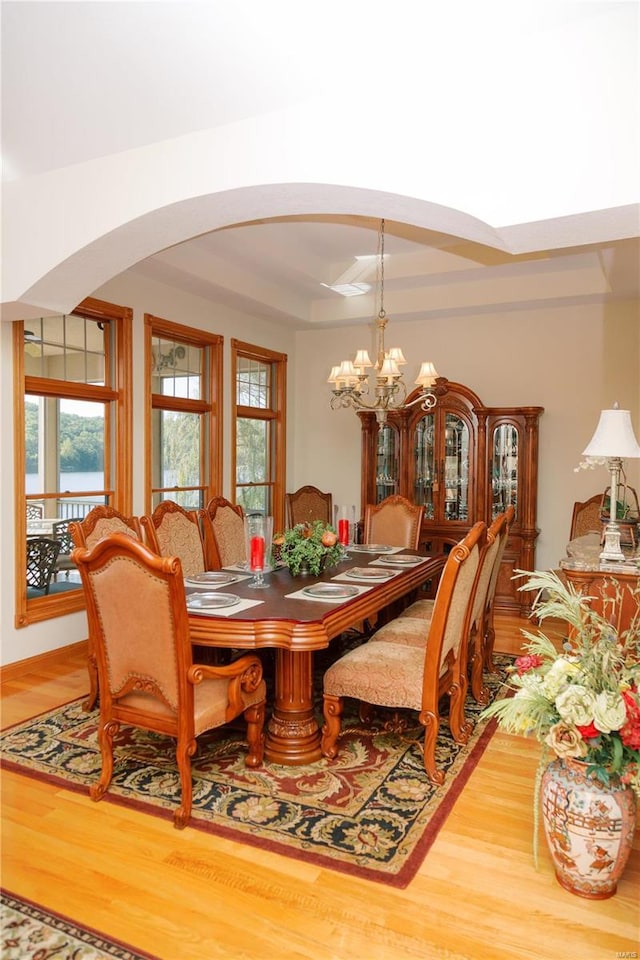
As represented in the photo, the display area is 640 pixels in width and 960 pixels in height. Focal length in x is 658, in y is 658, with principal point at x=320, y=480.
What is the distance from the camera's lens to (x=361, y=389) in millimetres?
4367

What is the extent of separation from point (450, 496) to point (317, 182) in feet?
12.2

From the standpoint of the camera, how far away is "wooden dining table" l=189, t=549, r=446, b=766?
2.59m

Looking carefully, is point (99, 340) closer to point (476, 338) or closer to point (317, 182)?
point (317, 182)

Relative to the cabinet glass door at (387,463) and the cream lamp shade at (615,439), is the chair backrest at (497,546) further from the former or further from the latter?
the cabinet glass door at (387,463)

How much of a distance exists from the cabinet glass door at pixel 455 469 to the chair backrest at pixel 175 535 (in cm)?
251

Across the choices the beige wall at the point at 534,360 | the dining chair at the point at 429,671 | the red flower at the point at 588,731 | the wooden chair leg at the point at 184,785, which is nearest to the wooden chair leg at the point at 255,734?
the dining chair at the point at 429,671

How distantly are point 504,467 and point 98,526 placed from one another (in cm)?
354

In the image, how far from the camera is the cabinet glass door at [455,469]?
5.79m

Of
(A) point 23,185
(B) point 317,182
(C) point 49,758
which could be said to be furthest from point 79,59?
(C) point 49,758

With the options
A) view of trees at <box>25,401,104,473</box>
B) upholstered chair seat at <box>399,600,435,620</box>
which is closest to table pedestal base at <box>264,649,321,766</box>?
upholstered chair seat at <box>399,600,435,620</box>

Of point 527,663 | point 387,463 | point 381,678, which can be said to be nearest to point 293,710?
point 381,678

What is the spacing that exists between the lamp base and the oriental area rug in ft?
3.43

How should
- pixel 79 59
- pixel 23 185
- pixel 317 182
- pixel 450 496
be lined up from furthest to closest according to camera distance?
1. pixel 450 496
2. pixel 23 185
3. pixel 317 182
4. pixel 79 59

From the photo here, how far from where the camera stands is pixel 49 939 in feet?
6.07
